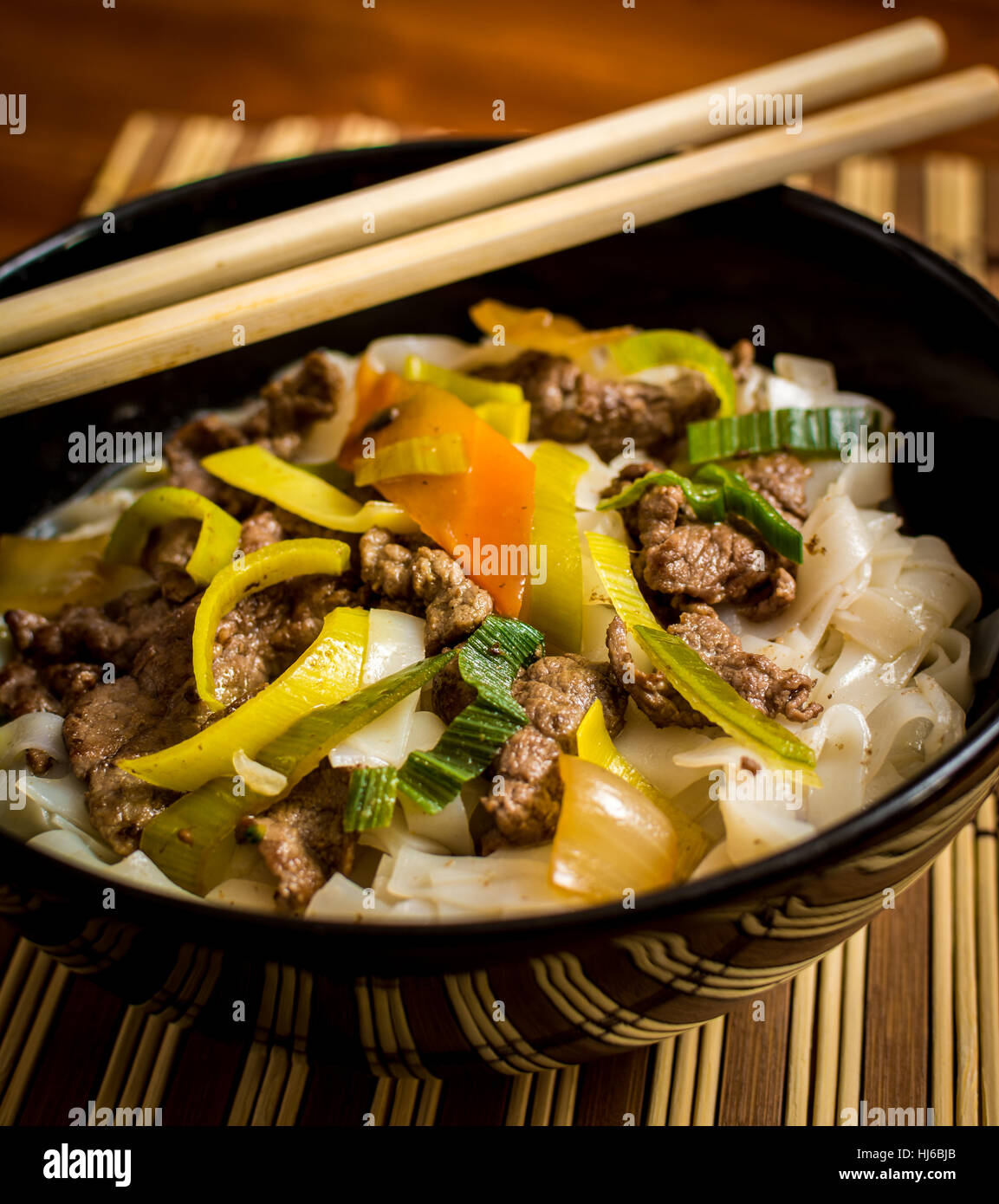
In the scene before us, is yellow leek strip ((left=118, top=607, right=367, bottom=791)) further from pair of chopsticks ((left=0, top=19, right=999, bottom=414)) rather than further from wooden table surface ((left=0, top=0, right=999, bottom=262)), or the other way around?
wooden table surface ((left=0, top=0, right=999, bottom=262))

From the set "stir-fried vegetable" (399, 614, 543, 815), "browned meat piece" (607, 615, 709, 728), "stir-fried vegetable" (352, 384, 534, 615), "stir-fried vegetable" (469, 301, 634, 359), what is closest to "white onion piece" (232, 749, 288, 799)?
"stir-fried vegetable" (399, 614, 543, 815)

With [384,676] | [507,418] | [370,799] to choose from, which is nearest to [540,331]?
[507,418]

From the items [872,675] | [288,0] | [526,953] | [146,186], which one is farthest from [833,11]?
[526,953]

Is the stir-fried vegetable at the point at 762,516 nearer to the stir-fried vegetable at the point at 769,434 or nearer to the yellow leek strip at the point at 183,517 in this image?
the stir-fried vegetable at the point at 769,434

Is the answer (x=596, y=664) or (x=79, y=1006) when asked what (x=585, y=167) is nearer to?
(x=596, y=664)

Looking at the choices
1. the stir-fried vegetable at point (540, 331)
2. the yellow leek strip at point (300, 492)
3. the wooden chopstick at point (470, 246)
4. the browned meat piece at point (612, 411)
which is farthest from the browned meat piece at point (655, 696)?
the stir-fried vegetable at point (540, 331)
